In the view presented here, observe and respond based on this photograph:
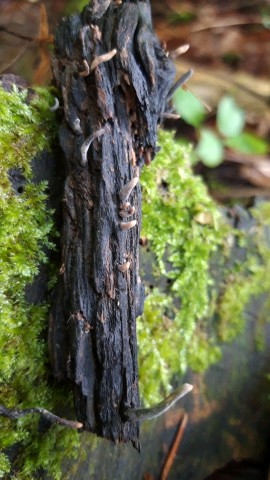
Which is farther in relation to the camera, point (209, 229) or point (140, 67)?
point (209, 229)

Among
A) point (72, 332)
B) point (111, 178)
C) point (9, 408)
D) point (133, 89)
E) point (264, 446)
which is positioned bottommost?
point (264, 446)

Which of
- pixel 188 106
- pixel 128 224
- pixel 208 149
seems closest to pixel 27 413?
pixel 128 224

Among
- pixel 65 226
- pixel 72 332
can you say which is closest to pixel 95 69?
pixel 65 226

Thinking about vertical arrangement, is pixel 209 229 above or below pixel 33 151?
below

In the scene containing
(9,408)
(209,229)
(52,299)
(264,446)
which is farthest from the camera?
(264,446)

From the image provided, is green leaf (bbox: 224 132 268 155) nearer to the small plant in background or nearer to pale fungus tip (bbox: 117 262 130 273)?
the small plant in background

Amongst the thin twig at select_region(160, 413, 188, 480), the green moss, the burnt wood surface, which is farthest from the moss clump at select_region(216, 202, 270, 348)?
the burnt wood surface

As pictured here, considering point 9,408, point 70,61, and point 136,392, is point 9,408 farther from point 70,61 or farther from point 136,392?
point 70,61
